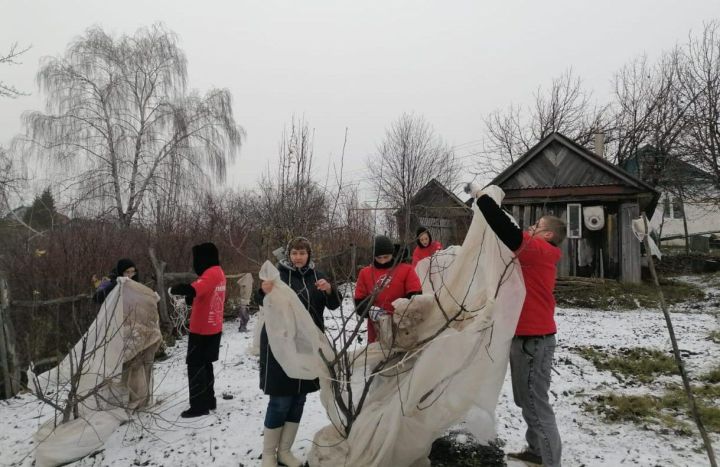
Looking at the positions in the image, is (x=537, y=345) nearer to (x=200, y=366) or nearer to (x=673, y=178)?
(x=200, y=366)

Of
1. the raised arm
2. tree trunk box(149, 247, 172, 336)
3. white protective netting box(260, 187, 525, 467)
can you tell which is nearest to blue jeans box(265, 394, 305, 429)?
white protective netting box(260, 187, 525, 467)

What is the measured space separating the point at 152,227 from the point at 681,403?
898cm

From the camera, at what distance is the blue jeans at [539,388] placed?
246 centimetres

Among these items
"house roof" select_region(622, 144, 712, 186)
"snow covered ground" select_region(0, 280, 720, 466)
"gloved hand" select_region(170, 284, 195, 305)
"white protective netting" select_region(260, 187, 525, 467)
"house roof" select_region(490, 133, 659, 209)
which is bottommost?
"snow covered ground" select_region(0, 280, 720, 466)

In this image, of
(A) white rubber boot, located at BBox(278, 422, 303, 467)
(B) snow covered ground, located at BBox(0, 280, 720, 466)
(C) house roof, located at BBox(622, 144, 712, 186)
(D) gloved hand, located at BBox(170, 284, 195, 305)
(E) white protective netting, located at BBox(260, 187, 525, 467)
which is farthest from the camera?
(C) house roof, located at BBox(622, 144, 712, 186)

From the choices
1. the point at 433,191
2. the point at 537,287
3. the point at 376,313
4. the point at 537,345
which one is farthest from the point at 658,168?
the point at 376,313

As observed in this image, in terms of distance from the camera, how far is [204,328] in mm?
3621

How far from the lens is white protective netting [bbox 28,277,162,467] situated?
3031mm

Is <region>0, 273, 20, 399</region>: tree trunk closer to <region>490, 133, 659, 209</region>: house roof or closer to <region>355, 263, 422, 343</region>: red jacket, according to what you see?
<region>355, 263, 422, 343</region>: red jacket

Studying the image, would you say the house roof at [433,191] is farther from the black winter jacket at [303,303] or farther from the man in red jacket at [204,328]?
the black winter jacket at [303,303]

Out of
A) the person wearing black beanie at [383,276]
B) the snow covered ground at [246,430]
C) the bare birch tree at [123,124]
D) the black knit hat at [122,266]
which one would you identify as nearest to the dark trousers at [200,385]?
the snow covered ground at [246,430]

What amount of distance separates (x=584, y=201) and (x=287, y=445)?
37.5ft

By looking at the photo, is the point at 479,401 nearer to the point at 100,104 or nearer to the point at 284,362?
the point at 284,362

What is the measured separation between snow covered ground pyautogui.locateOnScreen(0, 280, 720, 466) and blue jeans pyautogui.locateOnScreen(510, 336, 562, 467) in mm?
622
